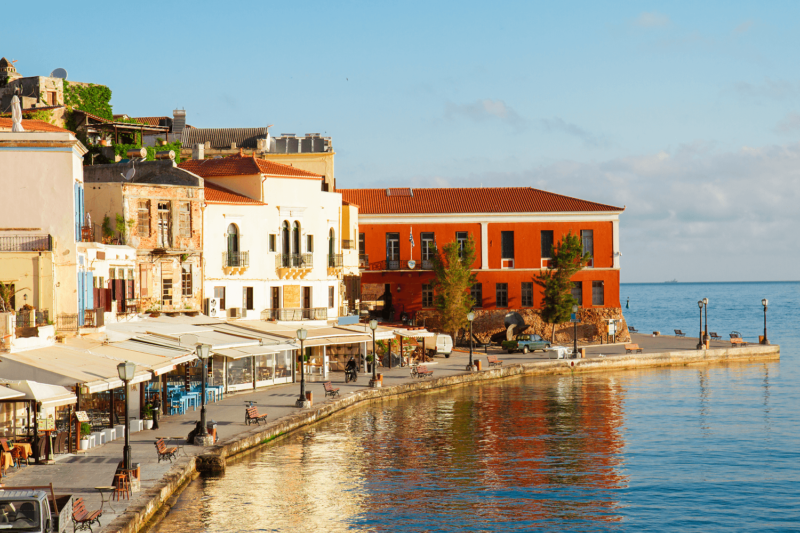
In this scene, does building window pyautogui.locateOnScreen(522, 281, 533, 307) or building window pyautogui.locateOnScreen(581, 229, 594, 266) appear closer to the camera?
building window pyautogui.locateOnScreen(522, 281, 533, 307)

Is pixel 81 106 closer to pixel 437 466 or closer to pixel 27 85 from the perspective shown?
pixel 27 85

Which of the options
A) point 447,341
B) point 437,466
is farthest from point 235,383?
point 447,341

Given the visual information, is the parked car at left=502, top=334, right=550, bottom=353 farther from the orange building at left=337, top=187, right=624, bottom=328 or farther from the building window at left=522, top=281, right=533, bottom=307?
the orange building at left=337, top=187, right=624, bottom=328

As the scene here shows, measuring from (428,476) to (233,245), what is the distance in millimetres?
23456

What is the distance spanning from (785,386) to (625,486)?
2600 cm

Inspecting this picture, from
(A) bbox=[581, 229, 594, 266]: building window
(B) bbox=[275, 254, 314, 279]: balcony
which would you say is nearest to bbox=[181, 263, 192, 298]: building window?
(B) bbox=[275, 254, 314, 279]: balcony

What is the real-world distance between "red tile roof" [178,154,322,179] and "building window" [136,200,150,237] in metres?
7.96

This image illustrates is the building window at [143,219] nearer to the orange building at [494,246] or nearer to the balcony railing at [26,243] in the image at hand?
the balcony railing at [26,243]

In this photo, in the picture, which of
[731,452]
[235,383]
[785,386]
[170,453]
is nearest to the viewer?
[170,453]

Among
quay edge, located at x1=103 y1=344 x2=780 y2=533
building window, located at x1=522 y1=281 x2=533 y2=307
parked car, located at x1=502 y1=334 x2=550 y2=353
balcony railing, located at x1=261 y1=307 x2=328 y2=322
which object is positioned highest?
Result: building window, located at x1=522 y1=281 x2=533 y2=307

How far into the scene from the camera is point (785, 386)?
151 ft

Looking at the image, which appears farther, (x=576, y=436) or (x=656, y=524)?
(x=576, y=436)

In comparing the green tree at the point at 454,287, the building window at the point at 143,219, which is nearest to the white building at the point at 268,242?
the building window at the point at 143,219

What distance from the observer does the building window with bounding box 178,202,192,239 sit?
1622 inches
